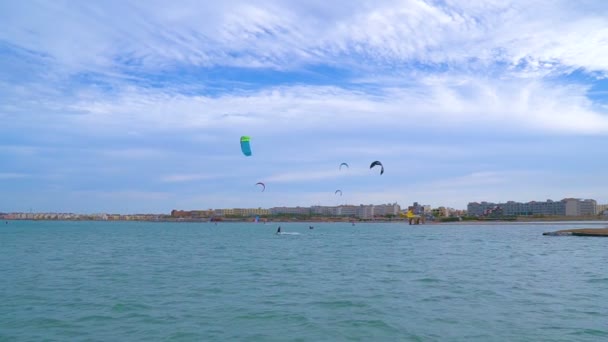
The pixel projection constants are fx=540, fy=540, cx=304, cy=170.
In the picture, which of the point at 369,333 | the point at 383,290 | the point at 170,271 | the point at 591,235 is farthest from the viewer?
the point at 591,235

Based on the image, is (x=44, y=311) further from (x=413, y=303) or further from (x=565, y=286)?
(x=565, y=286)

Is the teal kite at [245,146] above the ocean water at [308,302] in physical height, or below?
above

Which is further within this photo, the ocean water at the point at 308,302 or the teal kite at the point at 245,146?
the teal kite at the point at 245,146

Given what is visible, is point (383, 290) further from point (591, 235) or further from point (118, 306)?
point (591, 235)

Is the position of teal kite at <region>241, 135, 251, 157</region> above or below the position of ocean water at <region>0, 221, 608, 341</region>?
above

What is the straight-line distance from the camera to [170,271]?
23672mm

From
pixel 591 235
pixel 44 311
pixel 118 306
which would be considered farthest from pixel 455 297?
pixel 591 235

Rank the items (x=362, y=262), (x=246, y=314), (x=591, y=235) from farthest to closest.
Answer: (x=591, y=235) < (x=362, y=262) < (x=246, y=314)

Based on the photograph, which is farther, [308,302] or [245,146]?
[245,146]

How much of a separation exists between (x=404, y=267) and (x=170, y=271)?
34.5 ft

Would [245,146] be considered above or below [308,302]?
above

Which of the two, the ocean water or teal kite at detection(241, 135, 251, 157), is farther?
teal kite at detection(241, 135, 251, 157)

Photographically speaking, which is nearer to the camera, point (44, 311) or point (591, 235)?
point (44, 311)

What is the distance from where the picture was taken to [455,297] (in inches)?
627
